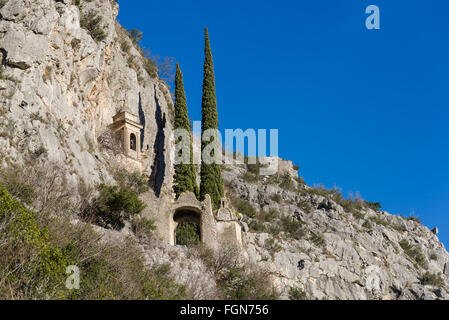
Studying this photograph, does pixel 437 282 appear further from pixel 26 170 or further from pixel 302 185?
pixel 26 170

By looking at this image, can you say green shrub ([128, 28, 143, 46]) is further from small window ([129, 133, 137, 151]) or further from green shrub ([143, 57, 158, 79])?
small window ([129, 133, 137, 151])

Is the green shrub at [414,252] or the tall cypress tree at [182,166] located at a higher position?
the tall cypress tree at [182,166]

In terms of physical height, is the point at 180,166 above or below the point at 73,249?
above

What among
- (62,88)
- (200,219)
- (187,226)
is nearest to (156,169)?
(187,226)

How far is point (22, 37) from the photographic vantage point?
86.4 feet

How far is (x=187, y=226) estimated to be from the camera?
2867cm

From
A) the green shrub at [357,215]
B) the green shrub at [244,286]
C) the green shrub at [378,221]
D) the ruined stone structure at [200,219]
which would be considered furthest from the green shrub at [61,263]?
the green shrub at [378,221]

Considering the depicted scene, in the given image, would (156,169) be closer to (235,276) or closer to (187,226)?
(187,226)

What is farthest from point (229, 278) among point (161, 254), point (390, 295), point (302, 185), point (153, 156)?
point (302, 185)

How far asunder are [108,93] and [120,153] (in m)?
4.76

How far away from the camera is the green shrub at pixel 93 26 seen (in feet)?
111

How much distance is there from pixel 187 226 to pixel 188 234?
556 mm

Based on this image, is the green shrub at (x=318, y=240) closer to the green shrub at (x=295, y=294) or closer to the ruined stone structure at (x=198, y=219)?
the green shrub at (x=295, y=294)

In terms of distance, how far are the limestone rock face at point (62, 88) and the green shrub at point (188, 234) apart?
5.17 metres
